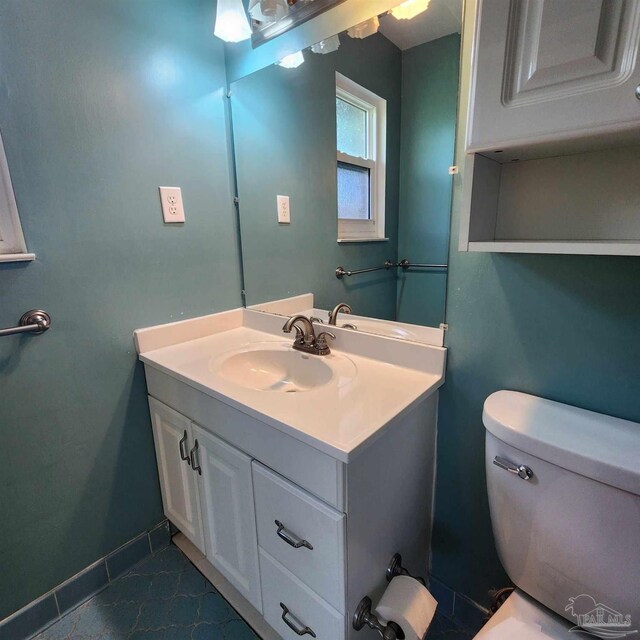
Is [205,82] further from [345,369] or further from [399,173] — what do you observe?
[345,369]

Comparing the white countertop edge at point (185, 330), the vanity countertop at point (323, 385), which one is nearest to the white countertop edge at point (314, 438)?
the vanity countertop at point (323, 385)

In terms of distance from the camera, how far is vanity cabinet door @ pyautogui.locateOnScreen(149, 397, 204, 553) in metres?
1.19

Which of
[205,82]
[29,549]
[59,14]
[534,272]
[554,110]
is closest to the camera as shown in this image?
[554,110]

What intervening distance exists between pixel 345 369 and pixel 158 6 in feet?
4.45

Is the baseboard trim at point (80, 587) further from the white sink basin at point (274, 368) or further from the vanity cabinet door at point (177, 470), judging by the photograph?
the white sink basin at point (274, 368)

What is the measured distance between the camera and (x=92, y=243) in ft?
3.66

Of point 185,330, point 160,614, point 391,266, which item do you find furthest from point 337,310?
point 160,614

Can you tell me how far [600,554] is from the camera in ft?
2.25

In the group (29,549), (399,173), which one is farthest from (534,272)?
(29,549)

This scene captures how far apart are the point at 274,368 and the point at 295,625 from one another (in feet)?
2.46

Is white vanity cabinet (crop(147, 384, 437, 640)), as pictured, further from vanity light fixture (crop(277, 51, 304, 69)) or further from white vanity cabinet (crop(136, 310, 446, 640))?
vanity light fixture (crop(277, 51, 304, 69))

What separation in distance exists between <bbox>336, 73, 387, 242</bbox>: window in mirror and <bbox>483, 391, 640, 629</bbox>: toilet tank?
2.29 ft

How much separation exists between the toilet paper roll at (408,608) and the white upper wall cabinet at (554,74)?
1.04 meters

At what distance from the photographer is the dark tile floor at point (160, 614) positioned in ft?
3.71
